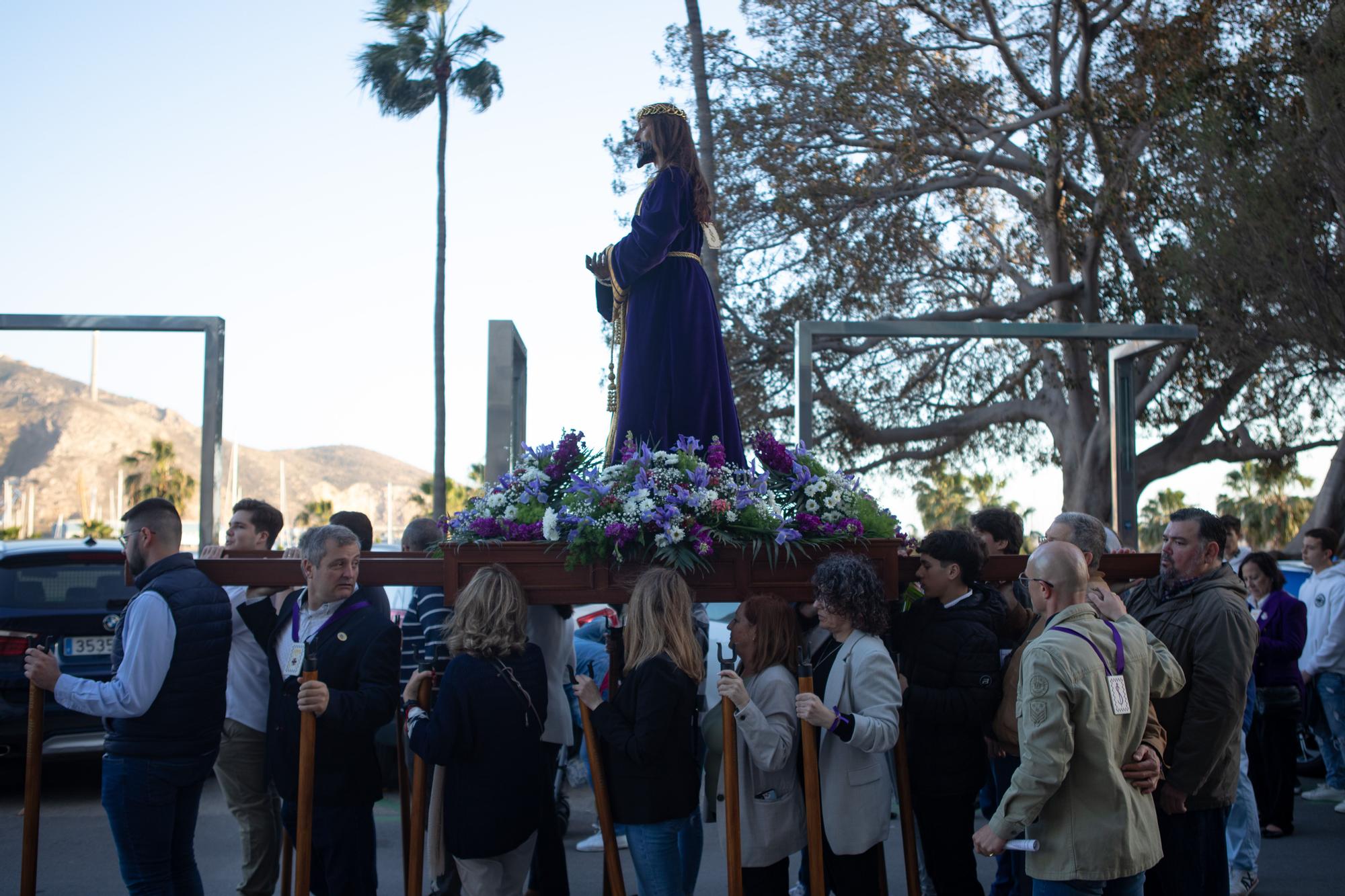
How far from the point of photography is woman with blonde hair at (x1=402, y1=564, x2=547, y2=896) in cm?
427

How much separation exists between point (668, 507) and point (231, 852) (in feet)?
13.2

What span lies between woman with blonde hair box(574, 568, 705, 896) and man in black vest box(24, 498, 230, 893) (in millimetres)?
1409

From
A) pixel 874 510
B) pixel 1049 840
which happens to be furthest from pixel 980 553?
pixel 1049 840

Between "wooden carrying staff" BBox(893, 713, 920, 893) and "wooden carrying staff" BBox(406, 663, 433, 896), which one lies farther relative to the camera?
"wooden carrying staff" BBox(893, 713, 920, 893)

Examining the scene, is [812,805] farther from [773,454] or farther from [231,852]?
[231,852]

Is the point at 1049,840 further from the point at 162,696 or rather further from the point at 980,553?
the point at 162,696

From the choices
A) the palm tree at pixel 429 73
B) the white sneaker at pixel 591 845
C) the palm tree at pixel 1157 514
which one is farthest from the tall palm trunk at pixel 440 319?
the palm tree at pixel 1157 514

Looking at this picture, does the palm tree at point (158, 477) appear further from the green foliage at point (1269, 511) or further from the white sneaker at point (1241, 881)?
the white sneaker at point (1241, 881)

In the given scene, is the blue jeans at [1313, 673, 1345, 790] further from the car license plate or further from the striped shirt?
the car license plate

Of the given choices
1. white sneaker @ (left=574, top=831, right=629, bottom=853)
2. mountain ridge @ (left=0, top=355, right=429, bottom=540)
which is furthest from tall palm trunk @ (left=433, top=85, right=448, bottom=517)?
mountain ridge @ (left=0, top=355, right=429, bottom=540)

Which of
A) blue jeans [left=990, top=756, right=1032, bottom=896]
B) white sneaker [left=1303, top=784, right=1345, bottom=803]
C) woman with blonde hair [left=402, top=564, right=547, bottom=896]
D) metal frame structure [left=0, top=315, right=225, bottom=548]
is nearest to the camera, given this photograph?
woman with blonde hair [left=402, top=564, right=547, bottom=896]

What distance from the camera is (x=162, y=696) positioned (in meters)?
4.39

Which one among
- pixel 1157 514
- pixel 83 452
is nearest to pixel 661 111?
pixel 1157 514

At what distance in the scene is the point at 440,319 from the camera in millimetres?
27172
